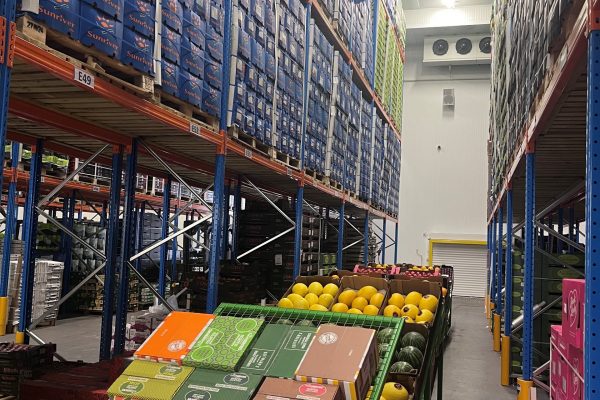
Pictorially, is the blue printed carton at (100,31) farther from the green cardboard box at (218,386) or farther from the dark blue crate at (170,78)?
the green cardboard box at (218,386)

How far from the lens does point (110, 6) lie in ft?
12.5

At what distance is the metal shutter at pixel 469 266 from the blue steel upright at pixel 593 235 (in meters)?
19.9

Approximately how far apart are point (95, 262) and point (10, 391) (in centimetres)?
916

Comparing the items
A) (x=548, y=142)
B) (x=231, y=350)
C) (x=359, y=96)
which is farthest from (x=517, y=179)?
(x=231, y=350)

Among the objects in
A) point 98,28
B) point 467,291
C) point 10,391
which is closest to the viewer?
point 98,28

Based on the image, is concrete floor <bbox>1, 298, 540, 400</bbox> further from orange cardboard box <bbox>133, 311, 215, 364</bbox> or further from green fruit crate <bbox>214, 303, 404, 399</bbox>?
orange cardboard box <bbox>133, 311, 215, 364</bbox>

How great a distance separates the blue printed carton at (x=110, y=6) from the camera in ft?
12.1

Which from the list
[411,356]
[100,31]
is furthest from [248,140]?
[411,356]

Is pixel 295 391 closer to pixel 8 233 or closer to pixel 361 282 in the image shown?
pixel 361 282

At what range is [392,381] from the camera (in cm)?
327

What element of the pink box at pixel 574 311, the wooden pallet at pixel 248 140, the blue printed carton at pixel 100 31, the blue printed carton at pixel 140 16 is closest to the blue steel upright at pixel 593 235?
the pink box at pixel 574 311

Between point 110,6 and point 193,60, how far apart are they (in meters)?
1.24

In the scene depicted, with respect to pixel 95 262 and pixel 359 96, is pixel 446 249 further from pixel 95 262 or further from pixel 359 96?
pixel 95 262

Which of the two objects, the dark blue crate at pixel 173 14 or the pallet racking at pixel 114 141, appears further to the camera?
the dark blue crate at pixel 173 14
